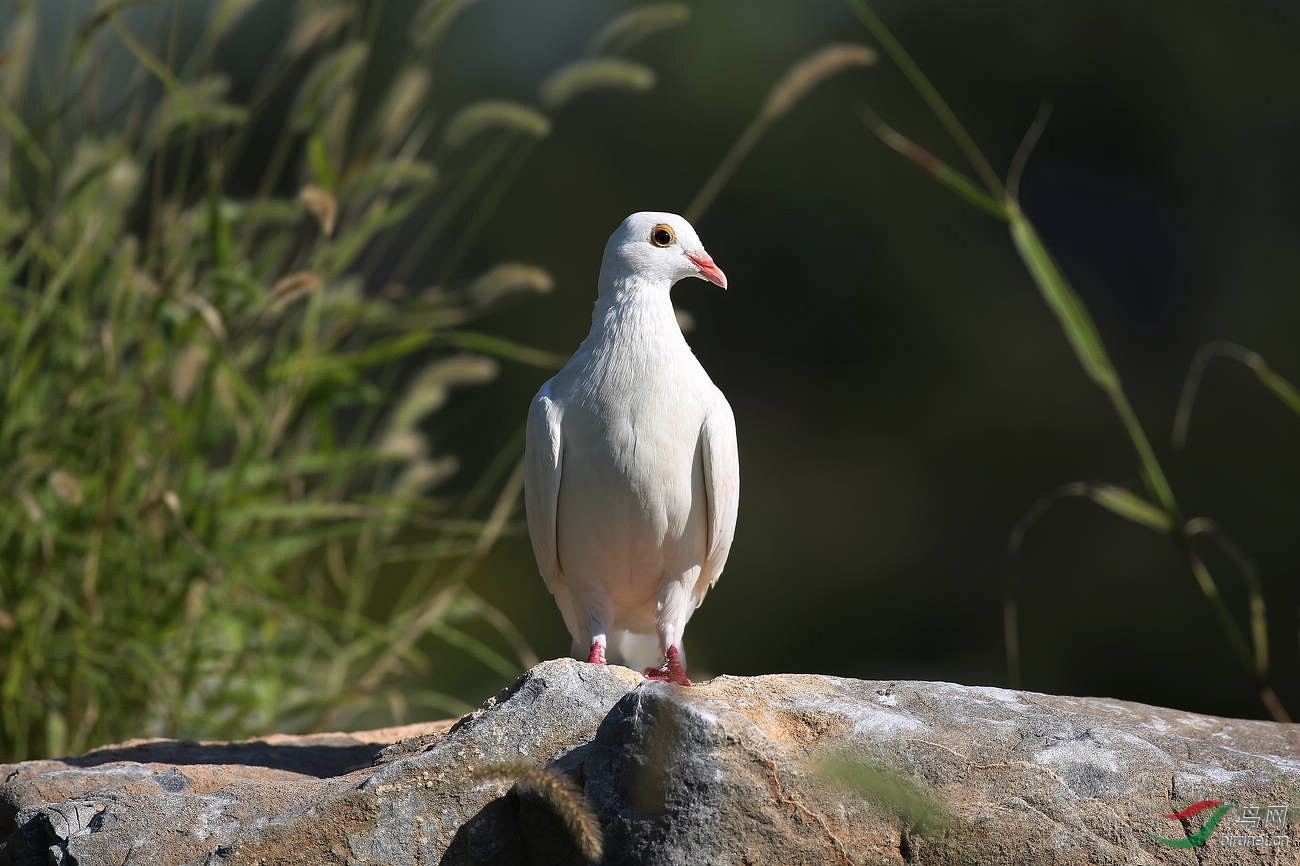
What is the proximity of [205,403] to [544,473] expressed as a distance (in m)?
1.67

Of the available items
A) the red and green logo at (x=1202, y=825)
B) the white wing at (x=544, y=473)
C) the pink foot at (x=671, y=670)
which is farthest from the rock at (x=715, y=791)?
the white wing at (x=544, y=473)

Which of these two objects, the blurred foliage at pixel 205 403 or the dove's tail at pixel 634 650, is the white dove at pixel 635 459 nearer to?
the dove's tail at pixel 634 650

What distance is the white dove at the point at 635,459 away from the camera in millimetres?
4480

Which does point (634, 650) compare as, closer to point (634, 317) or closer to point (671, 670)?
point (671, 670)

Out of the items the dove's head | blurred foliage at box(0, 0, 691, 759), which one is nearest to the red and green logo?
the dove's head

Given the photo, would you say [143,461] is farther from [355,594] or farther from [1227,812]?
[1227,812]

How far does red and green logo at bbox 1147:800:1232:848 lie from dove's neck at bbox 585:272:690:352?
222 cm

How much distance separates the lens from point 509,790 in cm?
302

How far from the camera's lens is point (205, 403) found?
5.45 meters

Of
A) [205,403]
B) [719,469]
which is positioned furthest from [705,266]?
[205,403]

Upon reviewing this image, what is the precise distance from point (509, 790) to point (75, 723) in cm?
295

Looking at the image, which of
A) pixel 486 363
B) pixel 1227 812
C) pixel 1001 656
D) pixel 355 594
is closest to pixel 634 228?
pixel 486 363

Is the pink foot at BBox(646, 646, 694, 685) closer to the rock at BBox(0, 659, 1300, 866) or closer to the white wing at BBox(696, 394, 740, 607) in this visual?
the white wing at BBox(696, 394, 740, 607)

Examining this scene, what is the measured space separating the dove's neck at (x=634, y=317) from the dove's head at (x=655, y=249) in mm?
31
